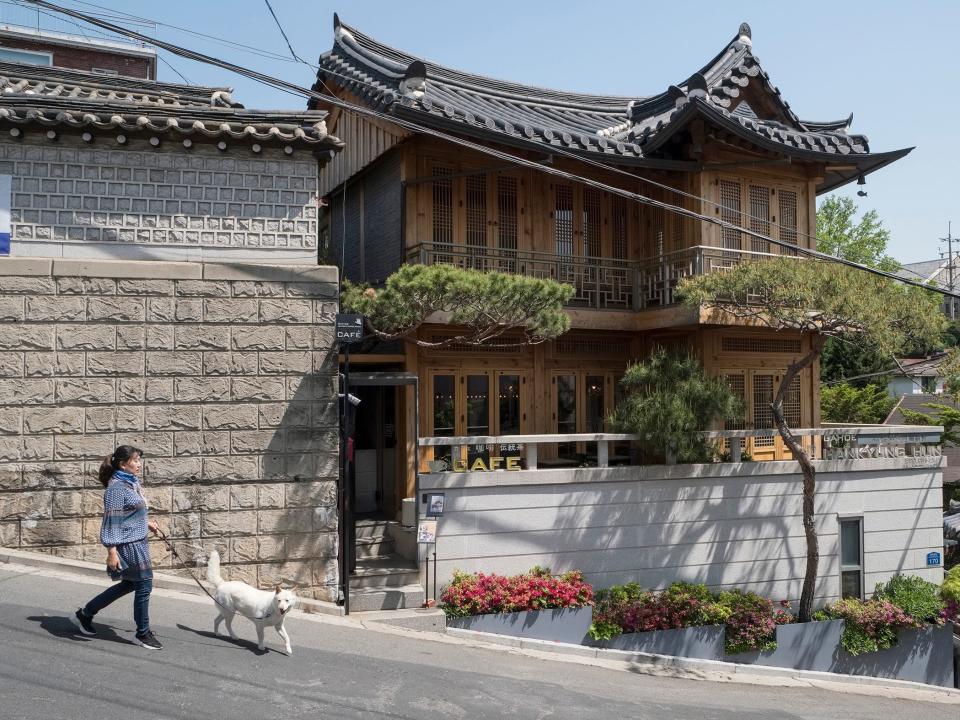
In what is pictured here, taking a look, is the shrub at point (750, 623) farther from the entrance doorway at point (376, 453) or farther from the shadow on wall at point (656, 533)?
the entrance doorway at point (376, 453)

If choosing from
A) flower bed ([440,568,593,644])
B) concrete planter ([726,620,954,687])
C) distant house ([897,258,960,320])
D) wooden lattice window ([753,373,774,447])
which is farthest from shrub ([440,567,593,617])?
distant house ([897,258,960,320])

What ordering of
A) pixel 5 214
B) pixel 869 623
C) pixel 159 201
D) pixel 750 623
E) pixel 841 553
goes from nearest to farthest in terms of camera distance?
pixel 5 214
pixel 159 201
pixel 750 623
pixel 869 623
pixel 841 553

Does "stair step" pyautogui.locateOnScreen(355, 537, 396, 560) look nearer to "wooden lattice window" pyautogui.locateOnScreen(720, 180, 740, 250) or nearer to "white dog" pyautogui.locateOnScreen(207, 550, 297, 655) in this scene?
"white dog" pyautogui.locateOnScreen(207, 550, 297, 655)

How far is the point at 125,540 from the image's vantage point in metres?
6.84

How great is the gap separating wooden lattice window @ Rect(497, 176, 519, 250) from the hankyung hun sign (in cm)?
779

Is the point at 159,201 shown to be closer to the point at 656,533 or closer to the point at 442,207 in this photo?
the point at 442,207

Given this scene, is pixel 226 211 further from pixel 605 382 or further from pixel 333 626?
pixel 605 382

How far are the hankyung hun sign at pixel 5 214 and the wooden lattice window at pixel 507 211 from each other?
7.79 metres

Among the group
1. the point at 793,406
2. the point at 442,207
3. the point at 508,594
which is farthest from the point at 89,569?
the point at 793,406

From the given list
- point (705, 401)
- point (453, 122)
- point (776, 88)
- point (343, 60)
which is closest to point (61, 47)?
point (343, 60)

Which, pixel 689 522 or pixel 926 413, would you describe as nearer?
pixel 689 522

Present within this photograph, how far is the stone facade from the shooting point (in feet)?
31.4

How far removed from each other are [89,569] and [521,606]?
5.35 m

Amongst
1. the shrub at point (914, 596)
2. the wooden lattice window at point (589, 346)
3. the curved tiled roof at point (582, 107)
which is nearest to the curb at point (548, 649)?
the shrub at point (914, 596)
